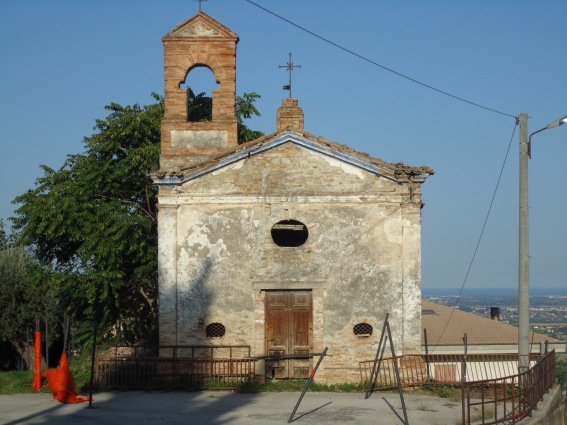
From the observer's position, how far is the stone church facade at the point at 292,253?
19.7 metres

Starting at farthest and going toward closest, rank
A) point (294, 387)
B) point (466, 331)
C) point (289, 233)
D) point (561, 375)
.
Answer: point (466, 331) → point (561, 375) → point (289, 233) → point (294, 387)

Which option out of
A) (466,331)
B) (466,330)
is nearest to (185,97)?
(466,331)

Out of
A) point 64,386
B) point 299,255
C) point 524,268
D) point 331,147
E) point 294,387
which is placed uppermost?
point 331,147

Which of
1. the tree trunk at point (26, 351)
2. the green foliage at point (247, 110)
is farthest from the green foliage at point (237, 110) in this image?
the tree trunk at point (26, 351)

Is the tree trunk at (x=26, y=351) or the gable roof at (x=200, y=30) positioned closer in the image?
the gable roof at (x=200, y=30)

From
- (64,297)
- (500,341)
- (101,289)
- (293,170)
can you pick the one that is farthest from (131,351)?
(500,341)

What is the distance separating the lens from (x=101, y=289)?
74.9 ft

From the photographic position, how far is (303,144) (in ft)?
65.7

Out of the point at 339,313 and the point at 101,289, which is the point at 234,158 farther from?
the point at 101,289

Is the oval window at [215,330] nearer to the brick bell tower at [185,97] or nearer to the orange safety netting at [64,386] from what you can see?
the orange safety netting at [64,386]

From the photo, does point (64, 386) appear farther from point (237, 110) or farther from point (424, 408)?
point (237, 110)

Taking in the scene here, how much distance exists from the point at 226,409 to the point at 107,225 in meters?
8.26

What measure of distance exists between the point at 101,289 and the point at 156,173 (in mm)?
4682

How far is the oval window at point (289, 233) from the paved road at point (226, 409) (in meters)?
4.01
